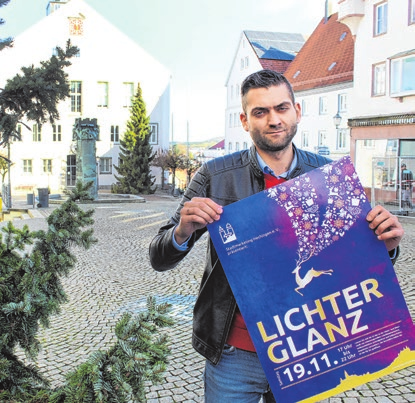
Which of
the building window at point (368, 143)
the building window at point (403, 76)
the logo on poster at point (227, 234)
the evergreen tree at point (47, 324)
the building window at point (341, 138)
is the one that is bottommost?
the evergreen tree at point (47, 324)

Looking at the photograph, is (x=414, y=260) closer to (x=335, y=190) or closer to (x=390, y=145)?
(x=335, y=190)

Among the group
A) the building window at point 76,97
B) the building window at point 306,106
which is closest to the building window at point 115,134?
the building window at point 76,97

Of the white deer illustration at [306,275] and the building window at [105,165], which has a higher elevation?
the building window at [105,165]

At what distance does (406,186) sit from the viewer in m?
18.7

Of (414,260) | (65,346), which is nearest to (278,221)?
(65,346)

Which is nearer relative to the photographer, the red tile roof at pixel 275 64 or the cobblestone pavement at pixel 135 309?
the cobblestone pavement at pixel 135 309

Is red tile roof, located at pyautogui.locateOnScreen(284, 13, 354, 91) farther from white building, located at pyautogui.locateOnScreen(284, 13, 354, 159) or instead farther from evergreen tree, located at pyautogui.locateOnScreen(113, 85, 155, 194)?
evergreen tree, located at pyautogui.locateOnScreen(113, 85, 155, 194)

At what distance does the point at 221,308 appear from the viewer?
7.50 ft

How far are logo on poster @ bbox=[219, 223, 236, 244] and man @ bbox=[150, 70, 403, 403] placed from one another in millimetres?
91

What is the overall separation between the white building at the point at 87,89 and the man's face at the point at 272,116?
44874mm

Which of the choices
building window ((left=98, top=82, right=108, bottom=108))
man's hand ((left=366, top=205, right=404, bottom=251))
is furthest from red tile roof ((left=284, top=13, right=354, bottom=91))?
man's hand ((left=366, top=205, right=404, bottom=251))

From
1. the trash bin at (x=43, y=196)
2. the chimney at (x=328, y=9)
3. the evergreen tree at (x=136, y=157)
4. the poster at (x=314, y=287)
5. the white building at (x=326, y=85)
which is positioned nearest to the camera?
the poster at (x=314, y=287)

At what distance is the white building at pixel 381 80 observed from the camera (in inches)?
961

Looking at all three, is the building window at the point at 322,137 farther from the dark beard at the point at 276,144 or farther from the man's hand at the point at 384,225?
the man's hand at the point at 384,225
